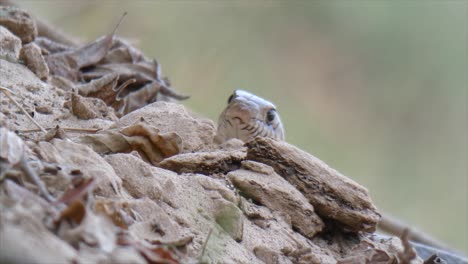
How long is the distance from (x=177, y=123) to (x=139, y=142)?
0.32 m

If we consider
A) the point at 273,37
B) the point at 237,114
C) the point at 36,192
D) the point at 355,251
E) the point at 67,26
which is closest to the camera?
the point at 36,192

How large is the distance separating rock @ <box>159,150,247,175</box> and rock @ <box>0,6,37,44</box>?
120 cm

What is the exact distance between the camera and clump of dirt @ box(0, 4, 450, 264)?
48.1 inches

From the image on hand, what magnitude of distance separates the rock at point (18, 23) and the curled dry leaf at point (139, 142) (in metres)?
1.18

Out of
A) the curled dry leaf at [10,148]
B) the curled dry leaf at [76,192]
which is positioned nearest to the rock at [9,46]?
the curled dry leaf at [10,148]

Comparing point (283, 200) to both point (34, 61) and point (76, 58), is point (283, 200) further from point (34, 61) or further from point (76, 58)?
point (76, 58)

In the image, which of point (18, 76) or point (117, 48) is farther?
point (117, 48)

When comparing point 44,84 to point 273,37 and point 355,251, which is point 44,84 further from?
point 273,37

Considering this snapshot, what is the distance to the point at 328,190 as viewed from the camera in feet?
6.74

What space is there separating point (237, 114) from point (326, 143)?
395 cm

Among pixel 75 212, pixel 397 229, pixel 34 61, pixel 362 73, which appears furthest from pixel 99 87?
pixel 362 73

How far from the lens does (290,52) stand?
296 inches

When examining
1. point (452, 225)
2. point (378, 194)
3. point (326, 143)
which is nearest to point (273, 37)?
point (326, 143)

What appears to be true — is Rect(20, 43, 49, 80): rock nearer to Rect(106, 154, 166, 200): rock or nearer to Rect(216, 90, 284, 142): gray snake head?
Rect(216, 90, 284, 142): gray snake head
